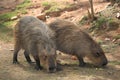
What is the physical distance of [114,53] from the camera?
9914 mm

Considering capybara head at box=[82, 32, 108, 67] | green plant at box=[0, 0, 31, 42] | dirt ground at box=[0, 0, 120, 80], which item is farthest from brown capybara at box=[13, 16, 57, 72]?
green plant at box=[0, 0, 31, 42]

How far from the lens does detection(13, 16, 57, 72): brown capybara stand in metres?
7.53

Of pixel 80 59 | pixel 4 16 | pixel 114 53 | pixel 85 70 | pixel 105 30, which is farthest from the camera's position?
pixel 4 16

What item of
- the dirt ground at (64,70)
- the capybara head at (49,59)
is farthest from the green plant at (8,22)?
the capybara head at (49,59)

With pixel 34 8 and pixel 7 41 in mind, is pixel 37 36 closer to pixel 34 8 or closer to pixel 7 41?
pixel 7 41

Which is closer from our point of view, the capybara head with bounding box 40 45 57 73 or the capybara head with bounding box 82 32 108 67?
the capybara head with bounding box 40 45 57 73

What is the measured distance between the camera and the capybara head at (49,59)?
7.45 meters

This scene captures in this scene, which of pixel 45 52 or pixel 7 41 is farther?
pixel 7 41

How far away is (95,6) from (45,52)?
22.9 feet

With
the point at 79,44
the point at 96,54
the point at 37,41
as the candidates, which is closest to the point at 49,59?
the point at 37,41

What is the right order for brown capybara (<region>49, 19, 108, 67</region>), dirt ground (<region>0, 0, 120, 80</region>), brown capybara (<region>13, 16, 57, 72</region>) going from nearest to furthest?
dirt ground (<region>0, 0, 120, 80</region>), brown capybara (<region>13, 16, 57, 72</region>), brown capybara (<region>49, 19, 108, 67</region>)

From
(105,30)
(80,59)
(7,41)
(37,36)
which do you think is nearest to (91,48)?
(80,59)

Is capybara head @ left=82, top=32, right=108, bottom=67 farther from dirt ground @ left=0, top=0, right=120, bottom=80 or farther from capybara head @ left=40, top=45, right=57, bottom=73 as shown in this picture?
capybara head @ left=40, top=45, right=57, bottom=73

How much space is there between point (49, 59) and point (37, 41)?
550 mm
